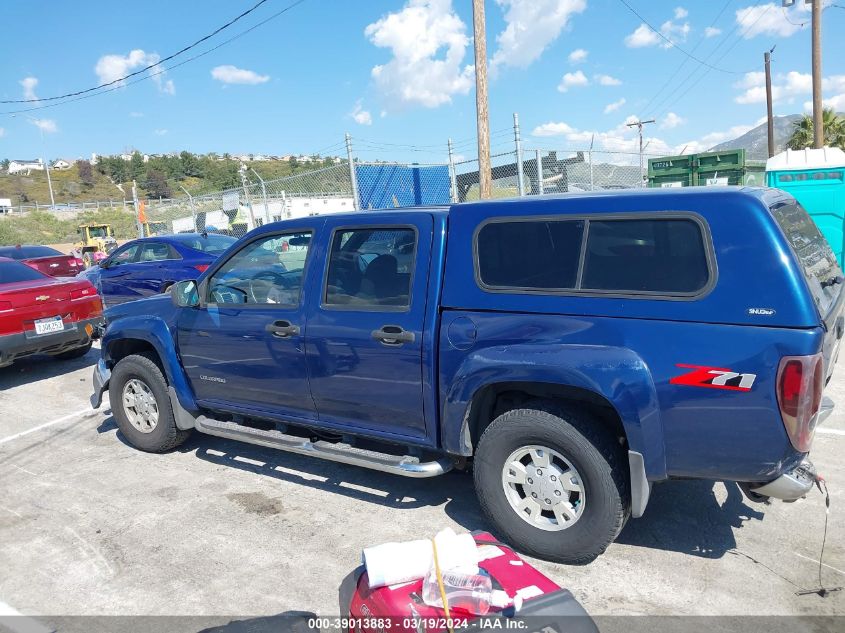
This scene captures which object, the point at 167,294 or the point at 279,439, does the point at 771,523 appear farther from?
the point at 167,294

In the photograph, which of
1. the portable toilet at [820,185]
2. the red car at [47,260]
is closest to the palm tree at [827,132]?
the portable toilet at [820,185]

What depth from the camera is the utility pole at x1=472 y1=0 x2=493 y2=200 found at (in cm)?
1107

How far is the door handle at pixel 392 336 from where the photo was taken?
3744mm

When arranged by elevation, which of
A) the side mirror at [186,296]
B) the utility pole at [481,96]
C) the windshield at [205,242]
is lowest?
the side mirror at [186,296]

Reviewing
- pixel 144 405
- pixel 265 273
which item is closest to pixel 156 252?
pixel 144 405

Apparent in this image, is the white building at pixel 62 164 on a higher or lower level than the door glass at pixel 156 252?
higher

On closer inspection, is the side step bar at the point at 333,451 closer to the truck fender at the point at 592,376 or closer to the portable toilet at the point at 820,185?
the truck fender at the point at 592,376

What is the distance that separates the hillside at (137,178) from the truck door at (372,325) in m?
78.2

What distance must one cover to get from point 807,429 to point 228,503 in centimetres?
347

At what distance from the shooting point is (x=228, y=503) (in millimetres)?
4449

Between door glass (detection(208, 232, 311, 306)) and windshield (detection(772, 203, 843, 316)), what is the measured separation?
2781 mm

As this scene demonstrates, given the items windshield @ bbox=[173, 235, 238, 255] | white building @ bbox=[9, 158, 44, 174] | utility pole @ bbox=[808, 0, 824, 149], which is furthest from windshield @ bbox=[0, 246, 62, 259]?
white building @ bbox=[9, 158, 44, 174]

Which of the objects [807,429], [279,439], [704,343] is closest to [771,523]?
[807,429]

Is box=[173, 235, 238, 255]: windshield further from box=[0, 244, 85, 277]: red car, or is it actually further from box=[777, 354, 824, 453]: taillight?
box=[777, 354, 824, 453]: taillight
